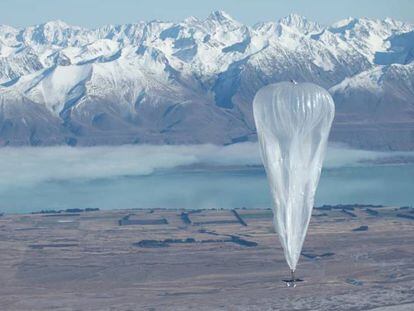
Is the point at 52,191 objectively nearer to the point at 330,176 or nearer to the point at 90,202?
the point at 90,202

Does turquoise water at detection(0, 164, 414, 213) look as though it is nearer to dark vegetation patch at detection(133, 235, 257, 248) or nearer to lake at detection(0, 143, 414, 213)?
lake at detection(0, 143, 414, 213)

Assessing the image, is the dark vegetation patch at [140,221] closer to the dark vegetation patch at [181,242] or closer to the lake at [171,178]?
→ the dark vegetation patch at [181,242]

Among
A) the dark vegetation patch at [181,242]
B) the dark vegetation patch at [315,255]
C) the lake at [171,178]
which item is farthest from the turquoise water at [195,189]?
the dark vegetation patch at [315,255]

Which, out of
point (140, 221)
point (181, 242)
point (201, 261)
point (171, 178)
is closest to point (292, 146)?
point (201, 261)

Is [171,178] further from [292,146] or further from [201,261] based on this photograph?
[292,146]

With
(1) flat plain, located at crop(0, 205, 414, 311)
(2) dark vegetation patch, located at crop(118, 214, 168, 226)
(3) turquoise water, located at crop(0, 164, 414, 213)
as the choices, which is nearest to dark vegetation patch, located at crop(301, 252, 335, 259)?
(1) flat plain, located at crop(0, 205, 414, 311)

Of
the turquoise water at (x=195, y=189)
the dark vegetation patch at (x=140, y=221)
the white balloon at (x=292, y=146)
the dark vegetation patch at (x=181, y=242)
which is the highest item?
the white balloon at (x=292, y=146)
